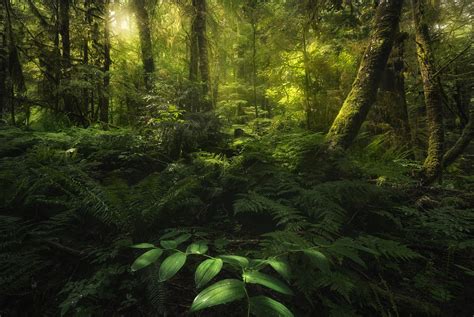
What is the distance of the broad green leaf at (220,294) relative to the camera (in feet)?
2.58

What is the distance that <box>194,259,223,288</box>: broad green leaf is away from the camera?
912mm

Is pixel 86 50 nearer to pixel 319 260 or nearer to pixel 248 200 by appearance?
pixel 248 200

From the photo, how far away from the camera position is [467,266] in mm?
2117

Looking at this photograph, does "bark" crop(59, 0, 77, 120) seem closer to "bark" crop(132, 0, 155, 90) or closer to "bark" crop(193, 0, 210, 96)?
"bark" crop(132, 0, 155, 90)

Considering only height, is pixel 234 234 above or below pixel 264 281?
below

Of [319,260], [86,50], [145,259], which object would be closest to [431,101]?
[319,260]

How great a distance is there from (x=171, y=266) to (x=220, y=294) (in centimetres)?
29

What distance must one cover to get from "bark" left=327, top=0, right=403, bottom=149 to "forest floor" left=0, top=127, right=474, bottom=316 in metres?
0.57

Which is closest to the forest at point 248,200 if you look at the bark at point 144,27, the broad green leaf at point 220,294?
the broad green leaf at point 220,294

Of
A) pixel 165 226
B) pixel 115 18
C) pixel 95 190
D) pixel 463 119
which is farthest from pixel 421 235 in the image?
pixel 115 18

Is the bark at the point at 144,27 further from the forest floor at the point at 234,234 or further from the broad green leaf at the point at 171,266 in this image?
the broad green leaf at the point at 171,266

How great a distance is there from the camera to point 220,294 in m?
0.83

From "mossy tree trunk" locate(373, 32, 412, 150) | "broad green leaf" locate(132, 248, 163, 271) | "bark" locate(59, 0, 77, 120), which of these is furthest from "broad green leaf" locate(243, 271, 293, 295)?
"bark" locate(59, 0, 77, 120)

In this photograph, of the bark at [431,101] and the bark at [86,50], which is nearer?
the bark at [431,101]
